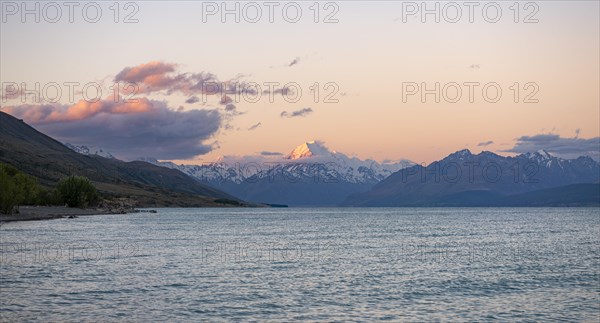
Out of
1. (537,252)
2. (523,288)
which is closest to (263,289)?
(523,288)

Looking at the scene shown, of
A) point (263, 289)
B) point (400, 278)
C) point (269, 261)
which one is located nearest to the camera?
point (263, 289)

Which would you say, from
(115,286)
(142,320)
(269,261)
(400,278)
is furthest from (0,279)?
(400,278)

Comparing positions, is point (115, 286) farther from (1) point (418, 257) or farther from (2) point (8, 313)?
(1) point (418, 257)

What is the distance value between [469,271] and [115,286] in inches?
1642

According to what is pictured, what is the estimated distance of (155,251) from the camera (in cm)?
10194

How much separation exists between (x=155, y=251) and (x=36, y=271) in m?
29.8

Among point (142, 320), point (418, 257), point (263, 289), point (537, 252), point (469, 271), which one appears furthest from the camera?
point (537, 252)

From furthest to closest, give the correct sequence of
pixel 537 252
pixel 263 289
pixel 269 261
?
pixel 537 252 < pixel 269 261 < pixel 263 289

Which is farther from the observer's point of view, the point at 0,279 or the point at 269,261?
the point at 269,261

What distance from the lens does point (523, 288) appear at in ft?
218

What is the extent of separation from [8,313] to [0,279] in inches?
751

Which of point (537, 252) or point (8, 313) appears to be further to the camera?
point (537, 252)

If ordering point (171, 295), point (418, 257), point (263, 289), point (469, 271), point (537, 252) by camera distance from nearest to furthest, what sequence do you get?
point (171, 295) → point (263, 289) → point (469, 271) → point (418, 257) → point (537, 252)

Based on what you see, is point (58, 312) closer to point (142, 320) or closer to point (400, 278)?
point (142, 320)
